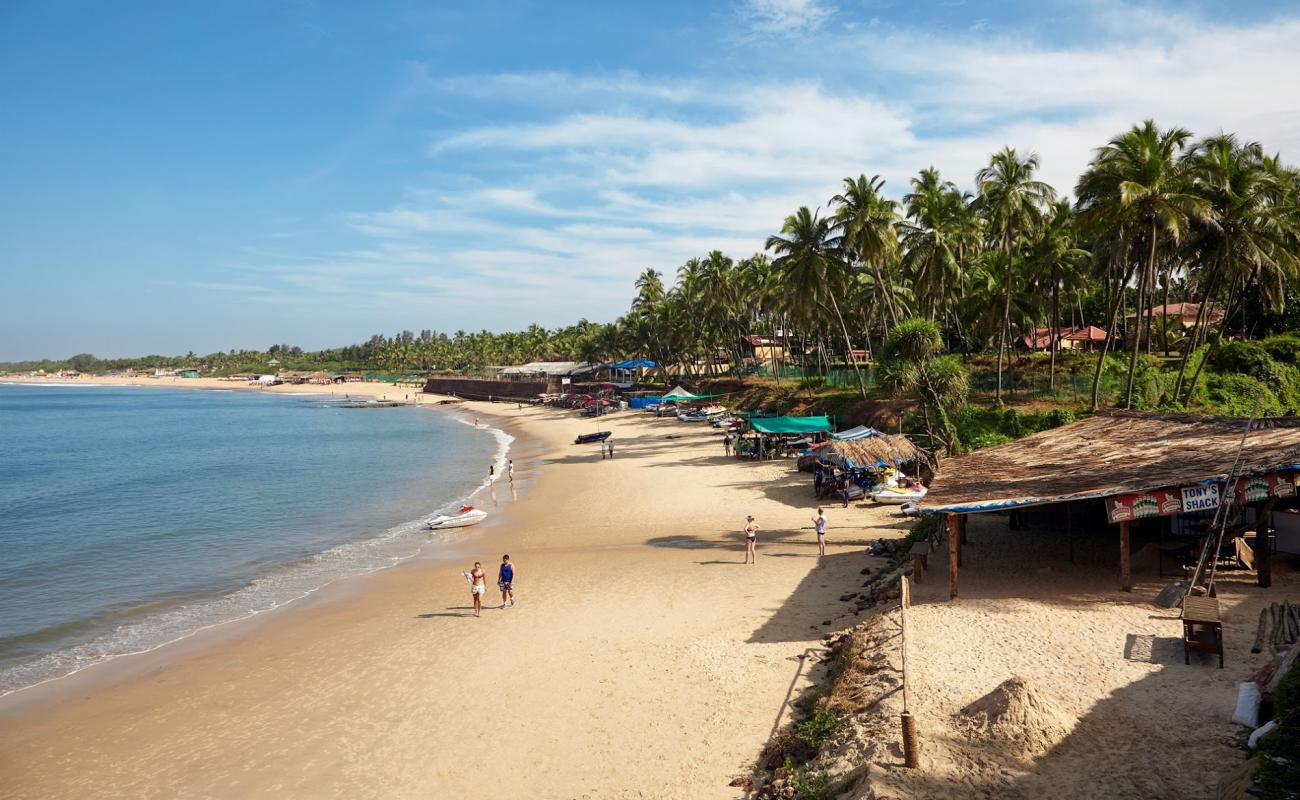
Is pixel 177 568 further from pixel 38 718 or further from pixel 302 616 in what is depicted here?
pixel 38 718

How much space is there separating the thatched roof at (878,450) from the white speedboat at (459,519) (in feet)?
44.4

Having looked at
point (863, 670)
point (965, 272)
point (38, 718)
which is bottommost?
point (38, 718)

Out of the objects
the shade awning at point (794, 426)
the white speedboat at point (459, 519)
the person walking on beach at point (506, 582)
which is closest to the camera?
the person walking on beach at point (506, 582)

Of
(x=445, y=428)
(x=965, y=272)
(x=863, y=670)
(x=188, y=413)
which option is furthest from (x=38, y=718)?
(x=188, y=413)

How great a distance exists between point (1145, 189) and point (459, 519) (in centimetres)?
2664

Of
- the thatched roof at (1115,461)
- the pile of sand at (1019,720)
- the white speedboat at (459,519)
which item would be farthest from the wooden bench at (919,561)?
the white speedboat at (459,519)

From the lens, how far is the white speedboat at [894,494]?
2549cm

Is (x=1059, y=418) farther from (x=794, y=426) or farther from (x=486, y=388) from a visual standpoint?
(x=486, y=388)

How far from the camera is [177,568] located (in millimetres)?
23844

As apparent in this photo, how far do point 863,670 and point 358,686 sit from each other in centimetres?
942

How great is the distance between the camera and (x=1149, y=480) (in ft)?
46.0

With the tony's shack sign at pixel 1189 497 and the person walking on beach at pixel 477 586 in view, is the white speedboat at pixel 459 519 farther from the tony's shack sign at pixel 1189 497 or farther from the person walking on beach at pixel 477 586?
the tony's shack sign at pixel 1189 497

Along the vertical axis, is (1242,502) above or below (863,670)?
above

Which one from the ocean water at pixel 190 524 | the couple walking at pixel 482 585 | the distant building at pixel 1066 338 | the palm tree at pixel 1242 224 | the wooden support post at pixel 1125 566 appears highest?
the palm tree at pixel 1242 224
